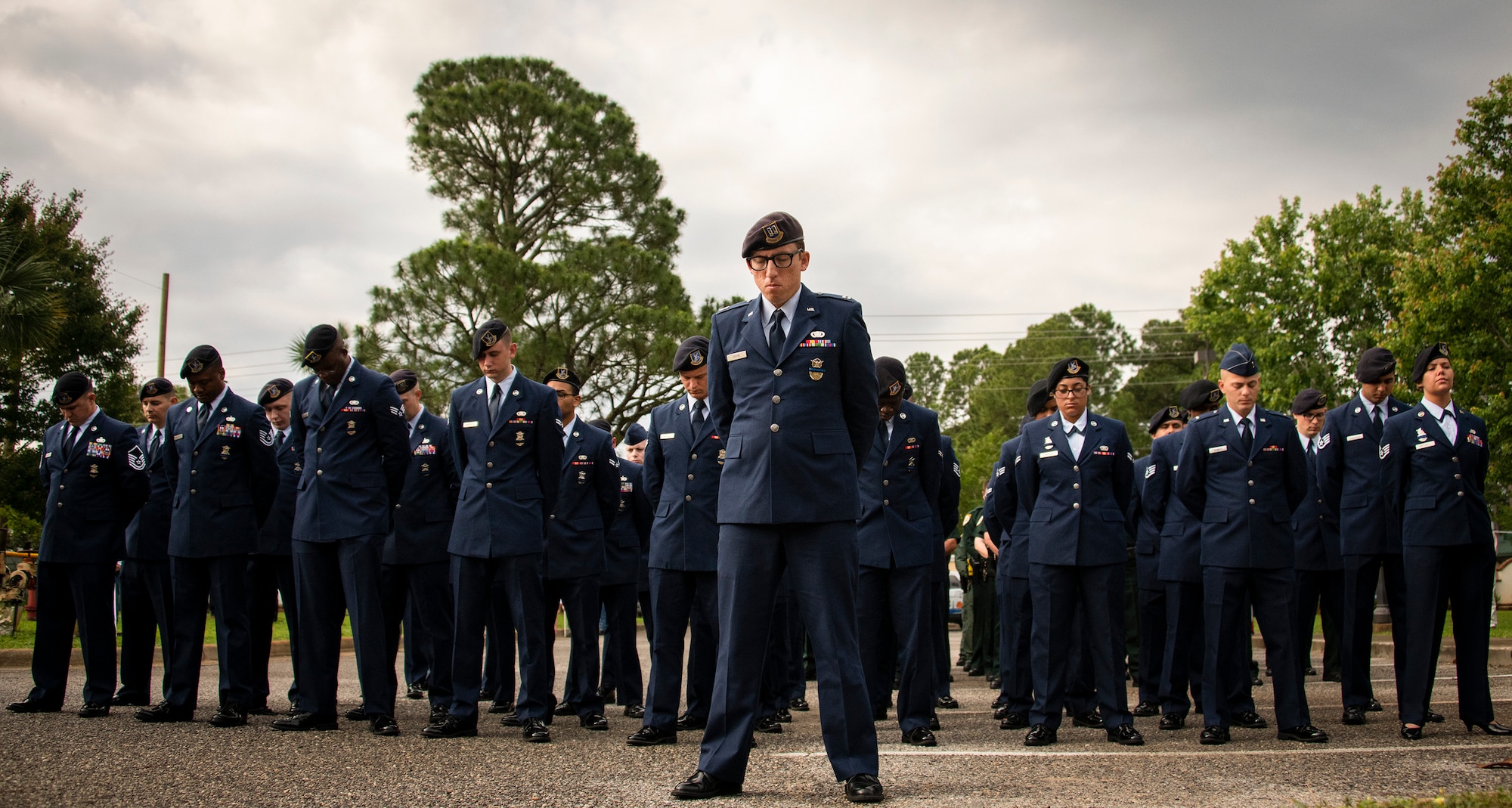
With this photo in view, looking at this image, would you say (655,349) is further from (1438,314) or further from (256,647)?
(256,647)

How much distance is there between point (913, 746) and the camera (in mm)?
6172

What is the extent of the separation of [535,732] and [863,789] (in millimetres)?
2441

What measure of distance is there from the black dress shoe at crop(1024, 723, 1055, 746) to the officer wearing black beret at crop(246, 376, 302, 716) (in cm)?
434

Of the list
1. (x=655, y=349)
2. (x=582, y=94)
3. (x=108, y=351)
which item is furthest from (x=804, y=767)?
(x=582, y=94)

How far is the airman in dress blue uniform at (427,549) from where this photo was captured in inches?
308

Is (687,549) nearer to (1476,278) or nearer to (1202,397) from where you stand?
(1202,397)

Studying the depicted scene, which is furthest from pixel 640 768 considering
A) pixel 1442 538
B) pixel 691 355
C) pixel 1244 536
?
pixel 1442 538

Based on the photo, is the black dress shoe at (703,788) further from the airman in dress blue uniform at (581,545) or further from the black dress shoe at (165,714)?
the black dress shoe at (165,714)

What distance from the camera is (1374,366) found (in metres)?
7.90

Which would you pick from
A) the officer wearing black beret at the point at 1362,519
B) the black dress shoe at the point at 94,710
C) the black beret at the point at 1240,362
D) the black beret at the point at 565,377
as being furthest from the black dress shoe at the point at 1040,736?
the black dress shoe at the point at 94,710

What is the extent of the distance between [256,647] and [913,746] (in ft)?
14.0

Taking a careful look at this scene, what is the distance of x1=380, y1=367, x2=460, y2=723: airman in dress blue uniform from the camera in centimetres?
783

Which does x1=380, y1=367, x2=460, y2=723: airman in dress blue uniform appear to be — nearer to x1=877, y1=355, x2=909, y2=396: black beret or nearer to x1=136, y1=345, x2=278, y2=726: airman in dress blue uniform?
x1=136, y1=345, x2=278, y2=726: airman in dress blue uniform

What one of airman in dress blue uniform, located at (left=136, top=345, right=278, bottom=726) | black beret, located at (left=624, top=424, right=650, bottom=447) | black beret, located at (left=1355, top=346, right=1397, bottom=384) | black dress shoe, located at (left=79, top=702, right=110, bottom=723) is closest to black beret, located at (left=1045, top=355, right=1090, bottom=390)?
black beret, located at (left=1355, top=346, right=1397, bottom=384)
